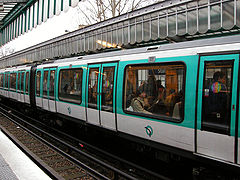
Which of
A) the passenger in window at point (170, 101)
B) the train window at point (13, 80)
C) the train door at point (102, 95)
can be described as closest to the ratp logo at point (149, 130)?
the passenger in window at point (170, 101)

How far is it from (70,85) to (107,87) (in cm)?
241

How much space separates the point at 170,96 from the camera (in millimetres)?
5066

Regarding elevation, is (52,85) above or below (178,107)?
above

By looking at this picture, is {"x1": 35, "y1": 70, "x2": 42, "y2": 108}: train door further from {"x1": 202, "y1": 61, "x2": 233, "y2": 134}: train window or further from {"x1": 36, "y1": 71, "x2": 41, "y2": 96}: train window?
{"x1": 202, "y1": 61, "x2": 233, "y2": 134}: train window

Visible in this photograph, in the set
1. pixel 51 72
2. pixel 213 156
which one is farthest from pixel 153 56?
pixel 51 72

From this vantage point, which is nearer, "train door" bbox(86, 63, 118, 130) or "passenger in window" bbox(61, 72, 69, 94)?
"train door" bbox(86, 63, 118, 130)

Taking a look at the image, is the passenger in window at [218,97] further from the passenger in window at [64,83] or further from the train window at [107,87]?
the passenger in window at [64,83]

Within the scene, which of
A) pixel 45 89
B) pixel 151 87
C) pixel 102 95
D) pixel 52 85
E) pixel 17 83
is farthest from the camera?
pixel 17 83

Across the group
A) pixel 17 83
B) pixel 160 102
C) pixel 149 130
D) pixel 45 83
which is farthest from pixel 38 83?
pixel 160 102

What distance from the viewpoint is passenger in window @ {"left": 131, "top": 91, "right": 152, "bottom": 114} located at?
5.65m

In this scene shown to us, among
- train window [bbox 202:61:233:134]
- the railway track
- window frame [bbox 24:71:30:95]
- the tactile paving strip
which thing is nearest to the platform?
the tactile paving strip

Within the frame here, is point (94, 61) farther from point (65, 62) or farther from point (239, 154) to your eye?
point (239, 154)

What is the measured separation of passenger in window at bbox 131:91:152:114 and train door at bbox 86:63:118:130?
0.72m

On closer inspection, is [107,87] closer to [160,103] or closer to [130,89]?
[130,89]
